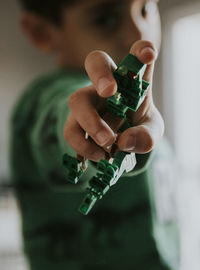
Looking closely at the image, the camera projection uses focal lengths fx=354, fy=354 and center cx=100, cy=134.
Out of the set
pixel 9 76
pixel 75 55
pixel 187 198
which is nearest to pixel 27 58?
pixel 9 76

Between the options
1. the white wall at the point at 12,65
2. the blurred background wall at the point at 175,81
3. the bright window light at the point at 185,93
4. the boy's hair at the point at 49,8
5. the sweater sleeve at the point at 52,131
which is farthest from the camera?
the white wall at the point at 12,65

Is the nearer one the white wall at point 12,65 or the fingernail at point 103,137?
the fingernail at point 103,137

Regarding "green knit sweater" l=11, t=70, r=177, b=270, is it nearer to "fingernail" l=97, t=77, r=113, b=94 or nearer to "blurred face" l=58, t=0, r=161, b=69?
"blurred face" l=58, t=0, r=161, b=69

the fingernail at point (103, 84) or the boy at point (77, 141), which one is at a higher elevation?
the fingernail at point (103, 84)

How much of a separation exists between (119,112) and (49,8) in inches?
11.9

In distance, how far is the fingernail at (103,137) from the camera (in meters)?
0.11

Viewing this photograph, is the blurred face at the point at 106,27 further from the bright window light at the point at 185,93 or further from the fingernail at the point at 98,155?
the bright window light at the point at 185,93

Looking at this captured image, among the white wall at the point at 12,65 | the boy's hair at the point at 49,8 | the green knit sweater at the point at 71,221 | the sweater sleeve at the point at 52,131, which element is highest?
the boy's hair at the point at 49,8

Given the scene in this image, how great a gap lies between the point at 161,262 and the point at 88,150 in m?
0.30

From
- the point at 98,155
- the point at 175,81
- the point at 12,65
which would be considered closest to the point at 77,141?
the point at 98,155

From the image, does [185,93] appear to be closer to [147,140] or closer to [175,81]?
[175,81]

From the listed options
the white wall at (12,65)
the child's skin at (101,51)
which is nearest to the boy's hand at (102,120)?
the child's skin at (101,51)

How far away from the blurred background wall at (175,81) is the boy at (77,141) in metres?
0.05

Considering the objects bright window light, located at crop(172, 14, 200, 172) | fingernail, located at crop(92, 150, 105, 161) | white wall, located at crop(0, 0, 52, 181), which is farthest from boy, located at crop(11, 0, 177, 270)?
white wall, located at crop(0, 0, 52, 181)
